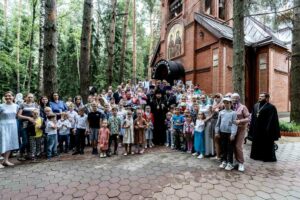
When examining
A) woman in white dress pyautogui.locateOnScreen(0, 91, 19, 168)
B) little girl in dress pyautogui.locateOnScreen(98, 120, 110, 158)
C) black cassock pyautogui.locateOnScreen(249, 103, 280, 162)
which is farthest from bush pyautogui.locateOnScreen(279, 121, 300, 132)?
woman in white dress pyautogui.locateOnScreen(0, 91, 19, 168)

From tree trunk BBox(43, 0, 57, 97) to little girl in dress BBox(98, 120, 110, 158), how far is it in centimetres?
226

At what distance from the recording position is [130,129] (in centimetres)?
646

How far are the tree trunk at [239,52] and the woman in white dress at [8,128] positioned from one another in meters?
7.24

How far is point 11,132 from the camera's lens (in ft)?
17.8

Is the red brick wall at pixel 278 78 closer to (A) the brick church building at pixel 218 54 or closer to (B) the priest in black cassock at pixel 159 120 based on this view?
(A) the brick church building at pixel 218 54

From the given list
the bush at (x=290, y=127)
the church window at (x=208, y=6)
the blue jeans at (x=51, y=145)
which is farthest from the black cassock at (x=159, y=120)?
the church window at (x=208, y=6)

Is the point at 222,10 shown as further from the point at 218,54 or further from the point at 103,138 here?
the point at 103,138

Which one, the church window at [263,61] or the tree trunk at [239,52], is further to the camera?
the church window at [263,61]

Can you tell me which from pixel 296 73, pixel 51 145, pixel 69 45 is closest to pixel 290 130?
pixel 296 73

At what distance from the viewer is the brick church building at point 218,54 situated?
14.2m

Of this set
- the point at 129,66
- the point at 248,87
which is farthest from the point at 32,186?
the point at 129,66

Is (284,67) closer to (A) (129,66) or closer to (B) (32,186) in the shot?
(A) (129,66)

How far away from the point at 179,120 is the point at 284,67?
14.7 metres

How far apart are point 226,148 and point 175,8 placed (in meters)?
17.9
